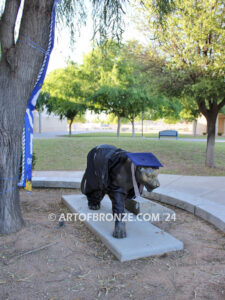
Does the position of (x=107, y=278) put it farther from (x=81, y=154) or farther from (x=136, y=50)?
(x=81, y=154)

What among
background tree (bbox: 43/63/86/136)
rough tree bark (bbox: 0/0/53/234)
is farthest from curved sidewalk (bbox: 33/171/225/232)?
background tree (bbox: 43/63/86/136)

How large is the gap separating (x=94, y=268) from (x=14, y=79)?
7.51ft

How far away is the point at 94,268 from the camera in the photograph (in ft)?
8.39

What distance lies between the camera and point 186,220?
13.0ft

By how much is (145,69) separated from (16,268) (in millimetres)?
7336

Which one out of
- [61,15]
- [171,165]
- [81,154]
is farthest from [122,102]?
[61,15]

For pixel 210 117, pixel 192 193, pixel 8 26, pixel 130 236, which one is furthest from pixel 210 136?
pixel 8 26

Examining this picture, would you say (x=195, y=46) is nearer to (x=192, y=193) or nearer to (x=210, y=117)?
(x=210, y=117)

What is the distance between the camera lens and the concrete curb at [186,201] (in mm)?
3732

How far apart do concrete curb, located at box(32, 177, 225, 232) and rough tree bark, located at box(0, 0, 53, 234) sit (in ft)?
7.93

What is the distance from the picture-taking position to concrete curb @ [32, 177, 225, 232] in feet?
12.2

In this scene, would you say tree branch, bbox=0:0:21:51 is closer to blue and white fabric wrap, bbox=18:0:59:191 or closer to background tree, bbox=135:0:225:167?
blue and white fabric wrap, bbox=18:0:59:191

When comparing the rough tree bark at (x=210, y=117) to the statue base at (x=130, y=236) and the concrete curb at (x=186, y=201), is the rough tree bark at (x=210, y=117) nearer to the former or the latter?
the concrete curb at (x=186, y=201)

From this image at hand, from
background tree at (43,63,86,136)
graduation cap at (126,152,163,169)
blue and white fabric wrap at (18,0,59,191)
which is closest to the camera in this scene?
graduation cap at (126,152,163,169)
